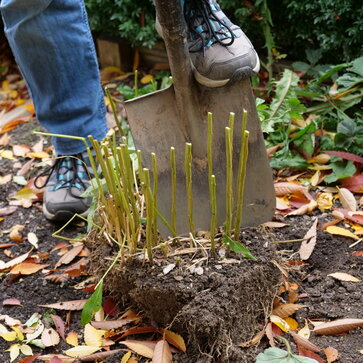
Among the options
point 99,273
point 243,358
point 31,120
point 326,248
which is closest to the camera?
point 243,358

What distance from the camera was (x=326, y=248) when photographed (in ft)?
5.84

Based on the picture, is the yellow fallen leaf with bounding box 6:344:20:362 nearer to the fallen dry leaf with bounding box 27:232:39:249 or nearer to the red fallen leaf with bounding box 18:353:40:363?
the red fallen leaf with bounding box 18:353:40:363

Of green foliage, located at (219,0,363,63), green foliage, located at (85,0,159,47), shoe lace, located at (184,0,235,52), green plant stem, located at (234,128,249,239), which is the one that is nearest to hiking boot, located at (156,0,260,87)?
shoe lace, located at (184,0,235,52)

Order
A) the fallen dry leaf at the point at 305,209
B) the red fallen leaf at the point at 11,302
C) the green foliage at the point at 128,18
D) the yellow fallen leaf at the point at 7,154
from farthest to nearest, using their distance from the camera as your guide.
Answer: the green foliage at the point at 128,18
the yellow fallen leaf at the point at 7,154
the fallen dry leaf at the point at 305,209
the red fallen leaf at the point at 11,302

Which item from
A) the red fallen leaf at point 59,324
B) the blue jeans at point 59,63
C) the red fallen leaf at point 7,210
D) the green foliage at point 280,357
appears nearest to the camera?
the green foliage at point 280,357

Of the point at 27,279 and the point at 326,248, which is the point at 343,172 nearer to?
the point at 326,248

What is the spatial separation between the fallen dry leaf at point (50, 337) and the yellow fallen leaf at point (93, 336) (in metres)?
0.09

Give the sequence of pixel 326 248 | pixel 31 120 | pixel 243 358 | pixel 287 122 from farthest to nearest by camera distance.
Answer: pixel 31 120, pixel 287 122, pixel 326 248, pixel 243 358

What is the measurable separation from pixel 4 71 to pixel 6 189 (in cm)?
148

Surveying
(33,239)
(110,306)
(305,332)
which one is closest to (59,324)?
(110,306)

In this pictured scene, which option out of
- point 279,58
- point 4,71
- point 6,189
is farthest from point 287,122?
point 4,71

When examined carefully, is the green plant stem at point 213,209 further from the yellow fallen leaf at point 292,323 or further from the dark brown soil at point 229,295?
the yellow fallen leaf at point 292,323

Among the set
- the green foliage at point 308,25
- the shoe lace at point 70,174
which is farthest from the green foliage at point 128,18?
the shoe lace at point 70,174

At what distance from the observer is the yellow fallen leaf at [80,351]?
151 cm
